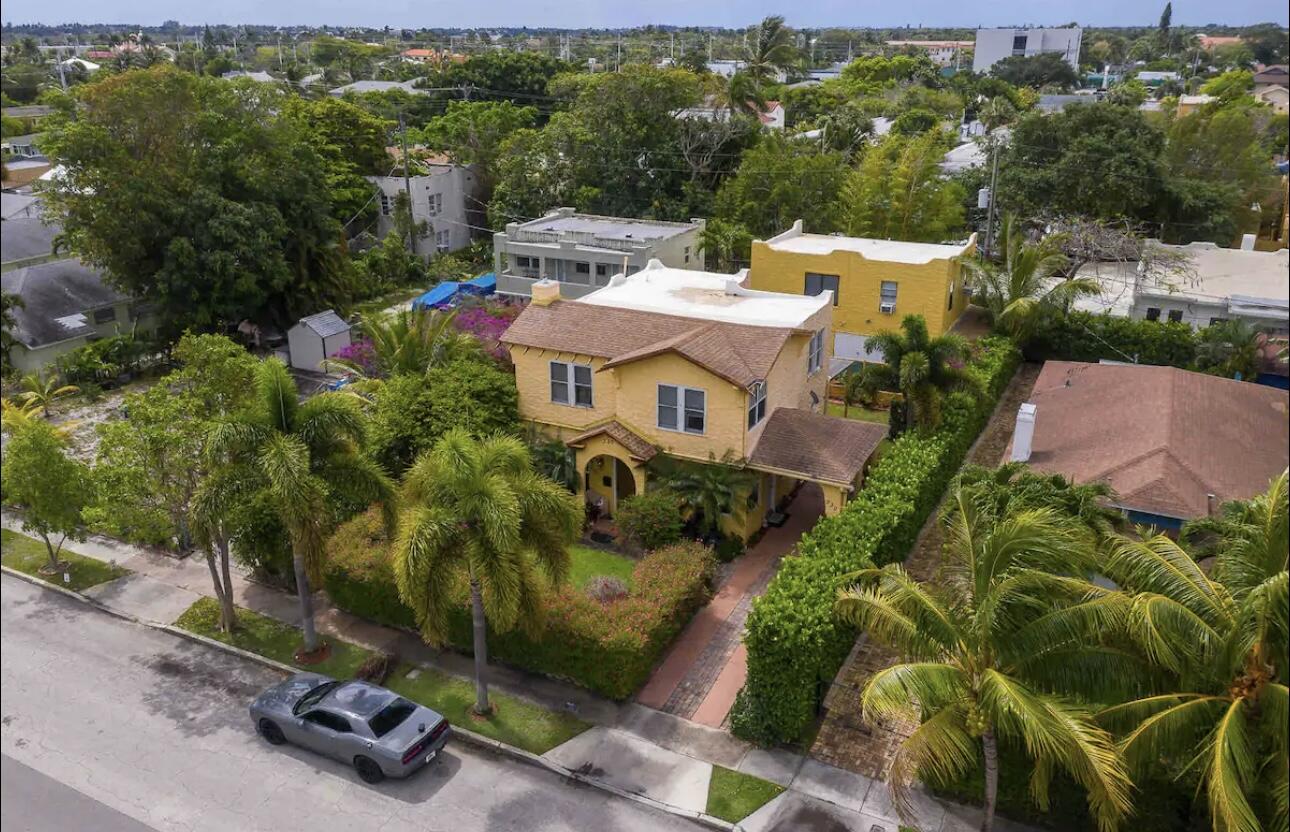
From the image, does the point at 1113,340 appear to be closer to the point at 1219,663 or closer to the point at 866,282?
the point at 866,282

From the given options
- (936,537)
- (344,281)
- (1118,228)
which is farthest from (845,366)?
(344,281)

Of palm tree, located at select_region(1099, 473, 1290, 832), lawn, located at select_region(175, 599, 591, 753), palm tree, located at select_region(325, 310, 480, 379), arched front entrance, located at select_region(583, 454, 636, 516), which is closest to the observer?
palm tree, located at select_region(1099, 473, 1290, 832)

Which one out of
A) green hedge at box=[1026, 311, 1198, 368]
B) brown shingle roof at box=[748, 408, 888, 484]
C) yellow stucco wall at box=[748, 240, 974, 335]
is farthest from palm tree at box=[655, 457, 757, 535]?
green hedge at box=[1026, 311, 1198, 368]

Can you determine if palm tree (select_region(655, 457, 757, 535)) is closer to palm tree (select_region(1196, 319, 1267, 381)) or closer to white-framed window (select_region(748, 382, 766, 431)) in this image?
white-framed window (select_region(748, 382, 766, 431))

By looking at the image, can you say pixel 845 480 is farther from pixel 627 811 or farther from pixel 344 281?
pixel 344 281

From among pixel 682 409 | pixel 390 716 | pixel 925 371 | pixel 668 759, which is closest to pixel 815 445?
pixel 682 409

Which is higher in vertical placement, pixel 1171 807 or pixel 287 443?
pixel 287 443

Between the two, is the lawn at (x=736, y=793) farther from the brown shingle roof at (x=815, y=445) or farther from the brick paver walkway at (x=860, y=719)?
the brown shingle roof at (x=815, y=445)
